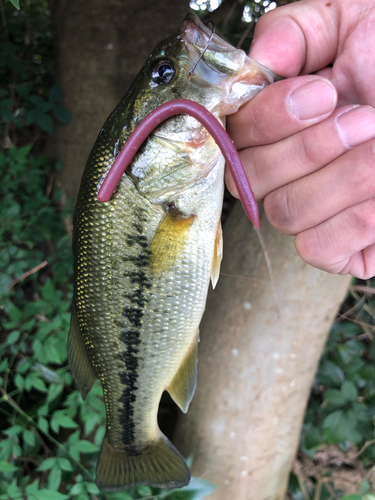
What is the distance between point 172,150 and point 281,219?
40 centimetres

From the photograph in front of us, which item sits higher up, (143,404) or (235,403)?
(143,404)

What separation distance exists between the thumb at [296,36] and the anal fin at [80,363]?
110 centimetres

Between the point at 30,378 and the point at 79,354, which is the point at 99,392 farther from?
the point at 79,354

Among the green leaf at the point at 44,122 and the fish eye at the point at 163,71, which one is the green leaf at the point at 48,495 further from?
the green leaf at the point at 44,122

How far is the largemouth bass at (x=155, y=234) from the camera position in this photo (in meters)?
0.88

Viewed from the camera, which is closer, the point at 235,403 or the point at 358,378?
the point at 235,403

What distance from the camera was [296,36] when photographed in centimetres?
93

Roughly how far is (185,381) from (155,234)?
1.99 feet

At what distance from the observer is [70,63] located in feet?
7.01

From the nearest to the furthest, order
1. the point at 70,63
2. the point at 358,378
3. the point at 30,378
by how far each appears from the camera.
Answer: the point at 30,378
the point at 358,378
the point at 70,63

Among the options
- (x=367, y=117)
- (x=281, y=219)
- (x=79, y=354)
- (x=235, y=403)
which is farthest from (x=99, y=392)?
(x=367, y=117)

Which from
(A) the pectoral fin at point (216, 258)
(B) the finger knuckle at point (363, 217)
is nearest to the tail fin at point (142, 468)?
(A) the pectoral fin at point (216, 258)

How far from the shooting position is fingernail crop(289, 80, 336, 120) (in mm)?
815

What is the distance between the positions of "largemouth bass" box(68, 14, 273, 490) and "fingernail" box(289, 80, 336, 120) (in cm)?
13
